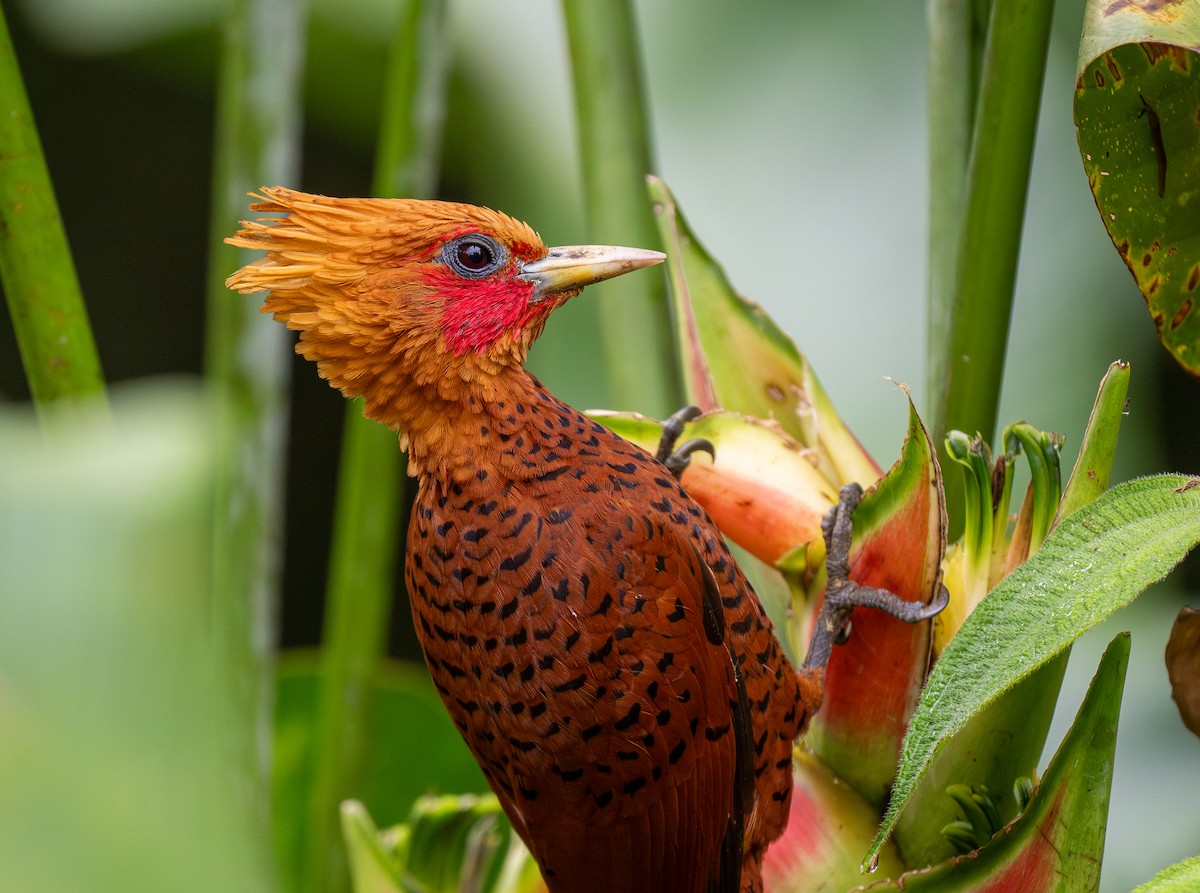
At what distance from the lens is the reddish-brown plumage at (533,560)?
1.82ft

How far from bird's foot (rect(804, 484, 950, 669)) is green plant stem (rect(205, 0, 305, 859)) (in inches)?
11.8

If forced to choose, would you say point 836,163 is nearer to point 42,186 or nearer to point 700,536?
point 700,536

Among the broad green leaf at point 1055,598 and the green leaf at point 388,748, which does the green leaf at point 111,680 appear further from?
the green leaf at point 388,748

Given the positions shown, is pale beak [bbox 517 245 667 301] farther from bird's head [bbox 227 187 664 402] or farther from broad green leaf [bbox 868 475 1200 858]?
broad green leaf [bbox 868 475 1200 858]

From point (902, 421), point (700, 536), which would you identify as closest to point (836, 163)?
point (902, 421)

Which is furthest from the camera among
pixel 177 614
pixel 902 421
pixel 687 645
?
pixel 902 421

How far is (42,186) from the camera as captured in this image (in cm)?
53

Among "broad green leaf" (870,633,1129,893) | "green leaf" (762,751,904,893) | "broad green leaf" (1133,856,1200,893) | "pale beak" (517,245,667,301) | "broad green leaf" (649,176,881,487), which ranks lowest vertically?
"green leaf" (762,751,904,893)

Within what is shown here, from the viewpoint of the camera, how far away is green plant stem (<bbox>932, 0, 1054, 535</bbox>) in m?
0.52

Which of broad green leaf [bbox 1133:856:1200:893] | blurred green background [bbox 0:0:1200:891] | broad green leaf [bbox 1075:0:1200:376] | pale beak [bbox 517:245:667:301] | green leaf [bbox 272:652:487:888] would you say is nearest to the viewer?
broad green leaf [bbox 1133:856:1200:893]

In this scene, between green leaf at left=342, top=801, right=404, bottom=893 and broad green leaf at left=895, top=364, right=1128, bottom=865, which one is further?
green leaf at left=342, top=801, right=404, bottom=893

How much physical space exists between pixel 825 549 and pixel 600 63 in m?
0.31

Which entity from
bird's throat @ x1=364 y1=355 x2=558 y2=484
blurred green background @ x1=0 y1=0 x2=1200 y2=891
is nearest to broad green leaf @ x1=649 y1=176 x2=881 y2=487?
bird's throat @ x1=364 y1=355 x2=558 y2=484

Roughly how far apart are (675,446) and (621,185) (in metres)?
0.16
